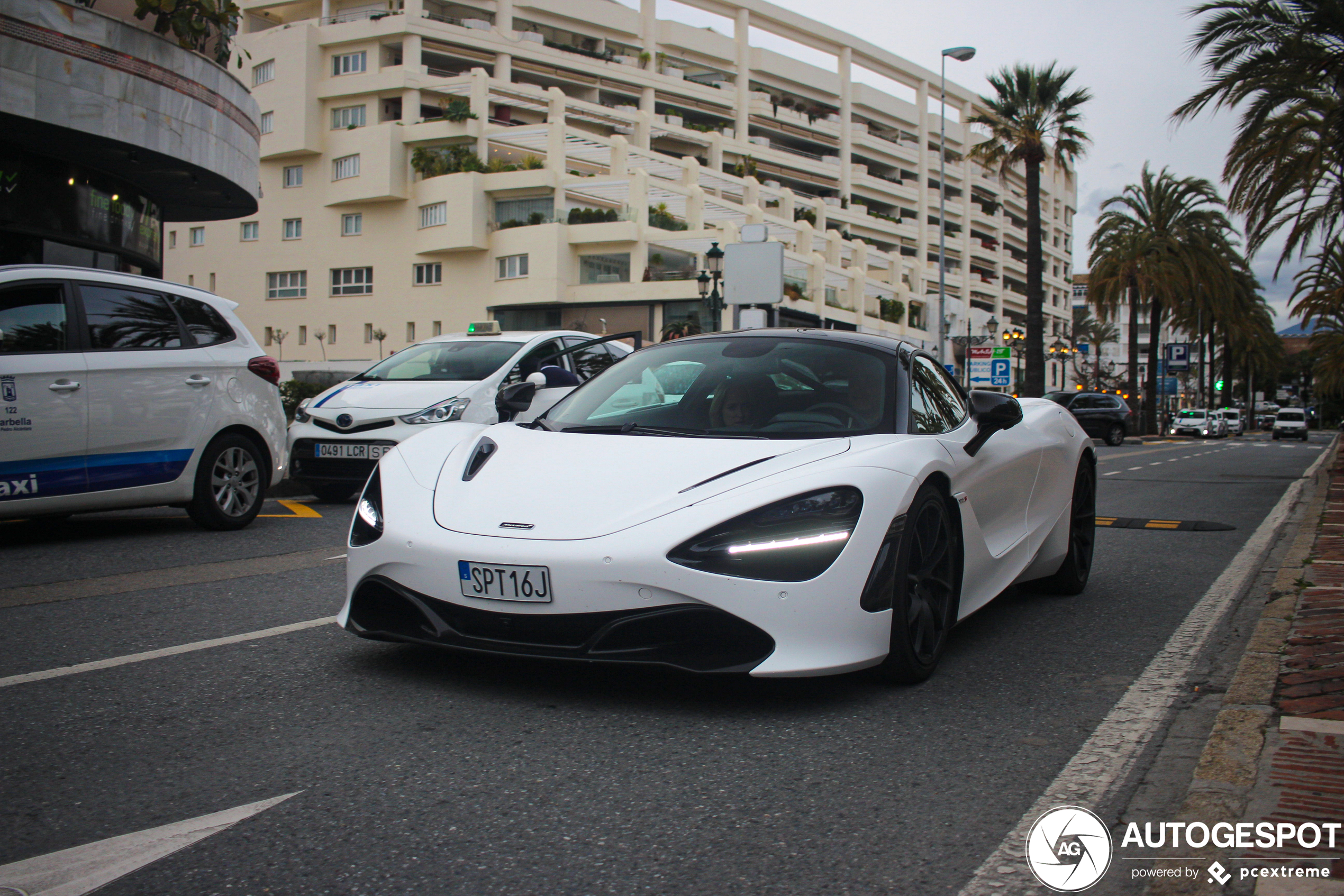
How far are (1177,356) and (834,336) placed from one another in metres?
62.0

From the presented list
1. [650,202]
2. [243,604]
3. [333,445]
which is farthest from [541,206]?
[243,604]

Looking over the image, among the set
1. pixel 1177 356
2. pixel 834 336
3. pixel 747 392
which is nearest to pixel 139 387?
pixel 747 392

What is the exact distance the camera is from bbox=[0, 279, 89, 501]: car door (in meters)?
6.57

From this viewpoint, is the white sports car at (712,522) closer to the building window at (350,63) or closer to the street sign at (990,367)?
the street sign at (990,367)

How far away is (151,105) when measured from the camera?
15422 mm

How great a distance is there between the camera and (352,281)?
57.1m

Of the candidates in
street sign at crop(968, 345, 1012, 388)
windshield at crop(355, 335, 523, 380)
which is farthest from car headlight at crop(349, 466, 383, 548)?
street sign at crop(968, 345, 1012, 388)

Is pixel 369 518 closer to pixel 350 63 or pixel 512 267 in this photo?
pixel 512 267

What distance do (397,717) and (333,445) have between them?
6614 millimetres

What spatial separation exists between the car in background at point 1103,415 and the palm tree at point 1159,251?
888cm

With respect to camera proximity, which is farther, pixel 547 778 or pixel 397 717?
pixel 397 717

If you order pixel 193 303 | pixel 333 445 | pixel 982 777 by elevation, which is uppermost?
pixel 193 303

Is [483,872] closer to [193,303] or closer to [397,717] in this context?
[397,717]

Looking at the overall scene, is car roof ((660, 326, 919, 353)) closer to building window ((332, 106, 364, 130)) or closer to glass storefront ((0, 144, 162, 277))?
glass storefront ((0, 144, 162, 277))
